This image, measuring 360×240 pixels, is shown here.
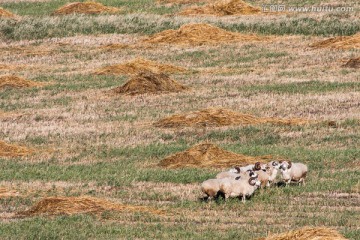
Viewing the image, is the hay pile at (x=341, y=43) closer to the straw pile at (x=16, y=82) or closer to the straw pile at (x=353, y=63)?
the straw pile at (x=353, y=63)

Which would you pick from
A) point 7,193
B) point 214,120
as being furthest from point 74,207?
point 214,120

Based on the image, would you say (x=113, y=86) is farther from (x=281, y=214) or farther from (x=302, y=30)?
(x=281, y=214)

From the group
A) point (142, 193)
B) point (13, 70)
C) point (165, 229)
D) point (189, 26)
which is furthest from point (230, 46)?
point (165, 229)

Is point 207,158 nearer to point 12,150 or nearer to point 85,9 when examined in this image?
point 12,150

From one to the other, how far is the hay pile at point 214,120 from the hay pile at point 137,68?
11.7m

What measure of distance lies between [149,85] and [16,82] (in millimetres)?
6211

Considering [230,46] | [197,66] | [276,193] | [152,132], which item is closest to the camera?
[276,193]

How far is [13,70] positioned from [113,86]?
25.6ft

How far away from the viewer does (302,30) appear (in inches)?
2208

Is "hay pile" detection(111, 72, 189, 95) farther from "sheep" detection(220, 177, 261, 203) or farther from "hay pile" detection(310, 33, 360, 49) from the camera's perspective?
"sheep" detection(220, 177, 261, 203)

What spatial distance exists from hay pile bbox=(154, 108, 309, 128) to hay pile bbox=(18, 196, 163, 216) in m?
11.9

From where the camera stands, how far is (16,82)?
4584 centimetres

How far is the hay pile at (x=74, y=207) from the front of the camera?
22.5 m

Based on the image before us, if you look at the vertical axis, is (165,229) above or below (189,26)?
above
